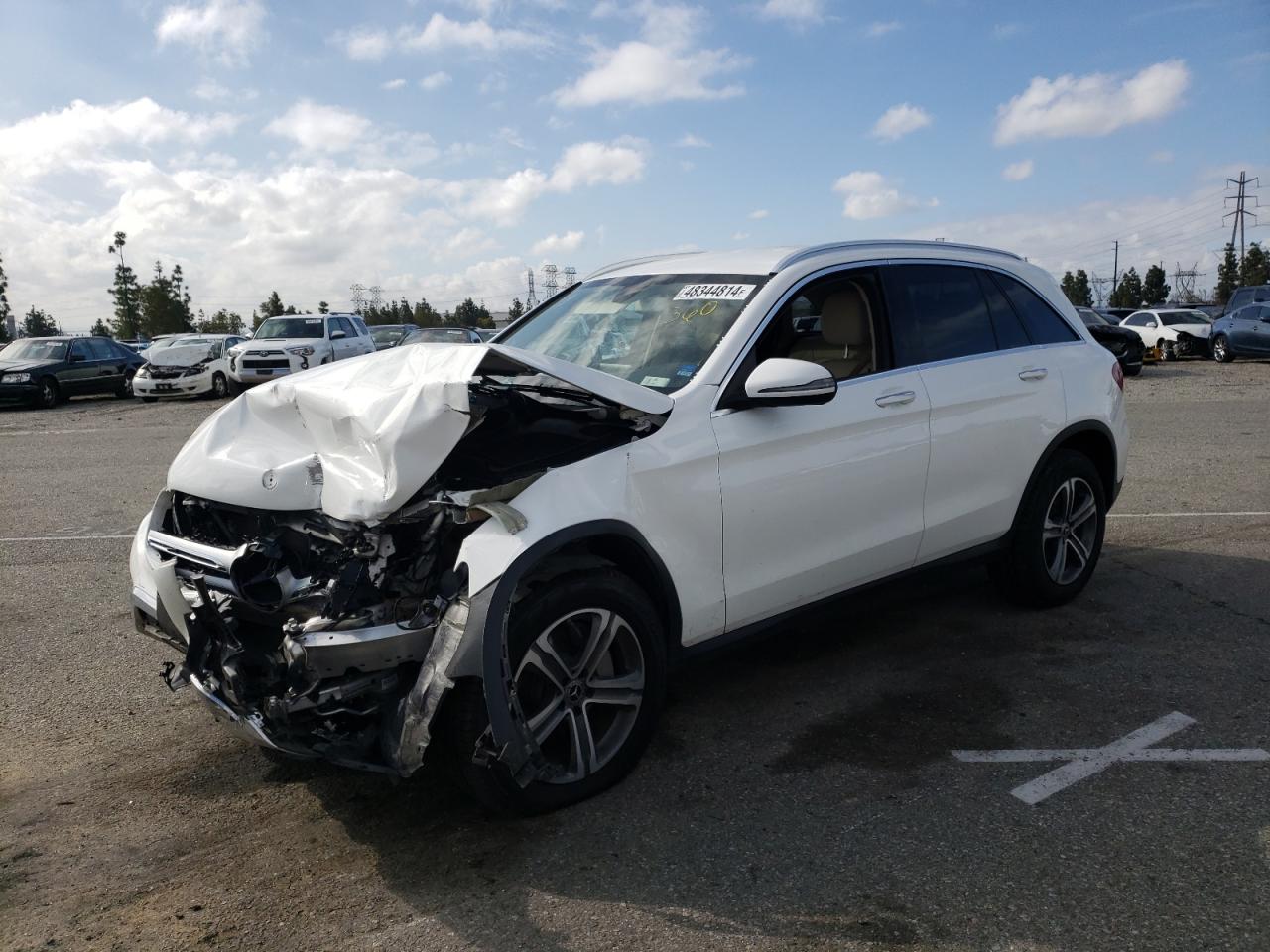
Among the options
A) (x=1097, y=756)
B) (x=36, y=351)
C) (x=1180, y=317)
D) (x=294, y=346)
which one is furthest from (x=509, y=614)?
(x=1180, y=317)

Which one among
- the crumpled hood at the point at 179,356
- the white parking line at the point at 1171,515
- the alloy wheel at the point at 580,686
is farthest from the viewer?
the crumpled hood at the point at 179,356

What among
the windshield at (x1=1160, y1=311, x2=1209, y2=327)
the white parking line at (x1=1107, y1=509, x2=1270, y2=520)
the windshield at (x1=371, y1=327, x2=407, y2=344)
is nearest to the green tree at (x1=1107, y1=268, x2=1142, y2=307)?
the windshield at (x1=1160, y1=311, x2=1209, y2=327)

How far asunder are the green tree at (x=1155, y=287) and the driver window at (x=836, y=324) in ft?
320

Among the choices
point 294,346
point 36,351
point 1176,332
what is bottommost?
point 1176,332

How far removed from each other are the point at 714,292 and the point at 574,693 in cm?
182

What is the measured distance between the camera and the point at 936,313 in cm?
475

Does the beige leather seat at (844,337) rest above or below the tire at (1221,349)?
above

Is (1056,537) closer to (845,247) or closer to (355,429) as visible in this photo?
(845,247)

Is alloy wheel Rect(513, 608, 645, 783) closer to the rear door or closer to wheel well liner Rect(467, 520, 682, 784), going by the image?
wheel well liner Rect(467, 520, 682, 784)

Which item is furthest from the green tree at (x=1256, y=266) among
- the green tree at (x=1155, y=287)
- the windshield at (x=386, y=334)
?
the windshield at (x=386, y=334)

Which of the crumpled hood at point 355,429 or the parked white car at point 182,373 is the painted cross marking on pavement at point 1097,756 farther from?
the parked white car at point 182,373

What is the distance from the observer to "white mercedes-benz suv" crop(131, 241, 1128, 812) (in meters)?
3.04

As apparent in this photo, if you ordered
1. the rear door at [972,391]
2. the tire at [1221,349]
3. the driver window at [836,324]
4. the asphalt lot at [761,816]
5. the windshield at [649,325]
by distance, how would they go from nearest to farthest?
the asphalt lot at [761,816] < the windshield at [649,325] < the driver window at [836,324] < the rear door at [972,391] < the tire at [1221,349]

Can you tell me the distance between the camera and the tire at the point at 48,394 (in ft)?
74.2
